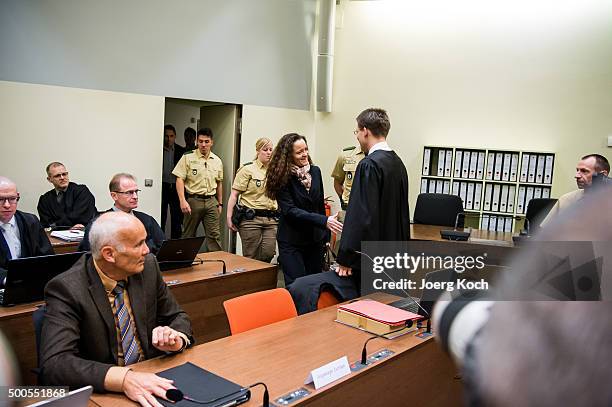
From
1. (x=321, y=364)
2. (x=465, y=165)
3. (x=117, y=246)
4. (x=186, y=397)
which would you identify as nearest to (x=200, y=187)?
(x=465, y=165)

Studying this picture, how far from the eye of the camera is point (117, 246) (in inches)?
80.9

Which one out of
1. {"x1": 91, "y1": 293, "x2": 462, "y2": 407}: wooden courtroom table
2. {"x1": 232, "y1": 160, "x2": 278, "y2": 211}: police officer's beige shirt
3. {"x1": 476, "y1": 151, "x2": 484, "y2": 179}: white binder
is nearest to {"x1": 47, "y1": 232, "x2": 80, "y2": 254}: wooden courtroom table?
{"x1": 232, "y1": 160, "x2": 278, "y2": 211}: police officer's beige shirt

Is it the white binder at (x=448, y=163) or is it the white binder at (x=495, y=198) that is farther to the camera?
the white binder at (x=448, y=163)

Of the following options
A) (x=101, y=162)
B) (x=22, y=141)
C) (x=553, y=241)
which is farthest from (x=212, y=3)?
(x=553, y=241)

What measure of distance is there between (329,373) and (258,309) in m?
0.75

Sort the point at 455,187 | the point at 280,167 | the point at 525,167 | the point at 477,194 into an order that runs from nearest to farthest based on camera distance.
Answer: the point at 280,167, the point at 525,167, the point at 477,194, the point at 455,187

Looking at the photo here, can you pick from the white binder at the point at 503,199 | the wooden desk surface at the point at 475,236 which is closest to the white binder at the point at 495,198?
the white binder at the point at 503,199

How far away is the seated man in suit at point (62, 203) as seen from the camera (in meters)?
4.93

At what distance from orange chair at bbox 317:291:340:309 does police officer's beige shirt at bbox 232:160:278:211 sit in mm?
2431

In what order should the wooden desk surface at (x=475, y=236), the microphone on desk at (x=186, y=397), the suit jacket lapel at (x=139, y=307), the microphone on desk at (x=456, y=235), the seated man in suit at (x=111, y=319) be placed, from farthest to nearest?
the microphone on desk at (x=456, y=235) → the wooden desk surface at (x=475, y=236) → the suit jacket lapel at (x=139, y=307) → the seated man in suit at (x=111, y=319) → the microphone on desk at (x=186, y=397)

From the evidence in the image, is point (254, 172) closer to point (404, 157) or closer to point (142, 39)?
point (142, 39)

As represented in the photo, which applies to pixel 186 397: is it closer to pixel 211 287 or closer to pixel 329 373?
pixel 329 373

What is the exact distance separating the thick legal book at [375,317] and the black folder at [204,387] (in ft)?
2.80

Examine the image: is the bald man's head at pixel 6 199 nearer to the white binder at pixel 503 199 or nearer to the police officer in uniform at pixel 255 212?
the police officer in uniform at pixel 255 212
